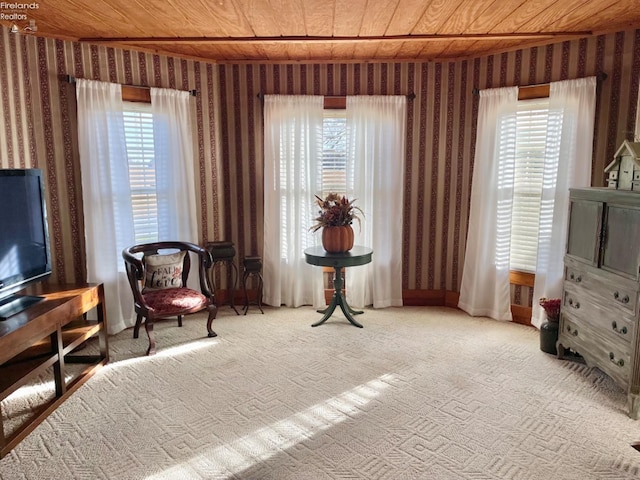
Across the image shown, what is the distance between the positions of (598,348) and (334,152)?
315cm

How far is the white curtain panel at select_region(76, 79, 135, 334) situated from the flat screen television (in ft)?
2.70

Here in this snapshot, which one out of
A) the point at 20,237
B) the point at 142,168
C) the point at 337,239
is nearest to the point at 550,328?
the point at 337,239

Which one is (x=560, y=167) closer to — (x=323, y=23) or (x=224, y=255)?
(x=323, y=23)

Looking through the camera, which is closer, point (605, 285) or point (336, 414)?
point (336, 414)

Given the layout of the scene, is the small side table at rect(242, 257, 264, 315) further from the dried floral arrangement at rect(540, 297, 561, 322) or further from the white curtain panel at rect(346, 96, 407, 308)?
the dried floral arrangement at rect(540, 297, 561, 322)

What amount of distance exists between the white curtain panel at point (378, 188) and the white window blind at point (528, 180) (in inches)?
46.6

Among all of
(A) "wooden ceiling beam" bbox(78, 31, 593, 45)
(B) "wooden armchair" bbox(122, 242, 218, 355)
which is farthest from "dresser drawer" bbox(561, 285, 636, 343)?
(B) "wooden armchair" bbox(122, 242, 218, 355)

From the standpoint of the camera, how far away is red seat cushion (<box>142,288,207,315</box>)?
399 centimetres

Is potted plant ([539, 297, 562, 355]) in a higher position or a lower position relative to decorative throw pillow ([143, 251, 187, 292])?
lower

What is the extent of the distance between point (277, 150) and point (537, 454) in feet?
12.3

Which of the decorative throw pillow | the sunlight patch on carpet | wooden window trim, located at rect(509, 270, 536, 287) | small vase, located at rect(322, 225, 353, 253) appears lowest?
the sunlight patch on carpet

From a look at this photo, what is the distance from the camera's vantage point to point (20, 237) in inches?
126

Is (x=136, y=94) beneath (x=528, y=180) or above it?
above

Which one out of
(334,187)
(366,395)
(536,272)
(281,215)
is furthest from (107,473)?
(536,272)
